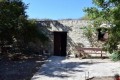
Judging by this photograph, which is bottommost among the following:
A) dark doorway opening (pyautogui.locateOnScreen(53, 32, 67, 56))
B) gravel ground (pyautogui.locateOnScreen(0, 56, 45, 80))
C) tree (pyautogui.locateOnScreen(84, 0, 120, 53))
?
gravel ground (pyautogui.locateOnScreen(0, 56, 45, 80))

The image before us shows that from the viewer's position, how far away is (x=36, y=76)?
1655 centimetres

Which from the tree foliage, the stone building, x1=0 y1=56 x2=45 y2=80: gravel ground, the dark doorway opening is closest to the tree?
x1=0 y1=56 x2=45 y2=80: gravel ground

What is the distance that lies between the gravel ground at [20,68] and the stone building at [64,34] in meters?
2.54

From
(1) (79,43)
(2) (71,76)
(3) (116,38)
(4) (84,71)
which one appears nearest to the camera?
(3) (116,38)

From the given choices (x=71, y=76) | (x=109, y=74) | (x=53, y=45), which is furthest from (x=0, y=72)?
(x=53, y=45)

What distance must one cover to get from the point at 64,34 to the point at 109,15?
13.9 meters

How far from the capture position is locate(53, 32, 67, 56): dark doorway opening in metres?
25.2

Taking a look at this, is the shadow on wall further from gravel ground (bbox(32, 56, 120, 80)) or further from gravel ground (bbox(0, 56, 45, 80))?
gravel ground (bbox(32, 56, 120, 80))

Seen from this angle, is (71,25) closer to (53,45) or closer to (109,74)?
(53,45)

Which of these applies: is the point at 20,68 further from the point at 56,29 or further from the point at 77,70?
the point at 56,29

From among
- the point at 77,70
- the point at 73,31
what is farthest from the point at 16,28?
the point at 77,70

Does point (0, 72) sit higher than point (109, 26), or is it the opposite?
point (109, 26)

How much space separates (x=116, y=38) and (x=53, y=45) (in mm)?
13504

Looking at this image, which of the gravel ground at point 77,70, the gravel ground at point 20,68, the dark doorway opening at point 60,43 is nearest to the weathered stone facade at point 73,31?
the dark doorway opening at point 60,43
